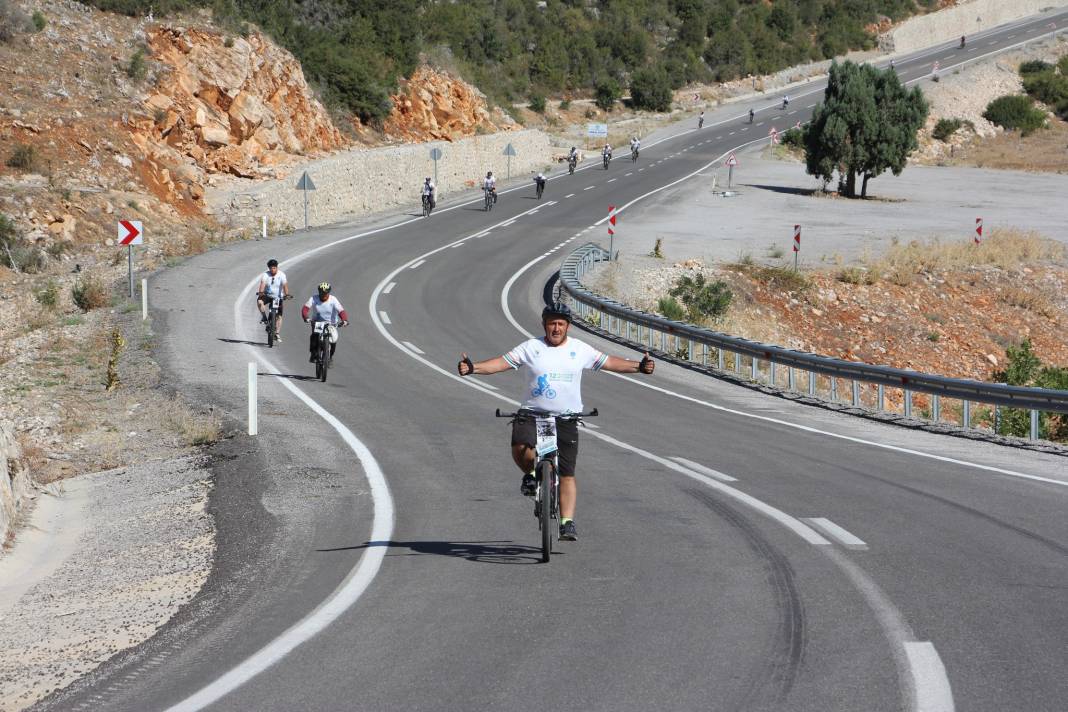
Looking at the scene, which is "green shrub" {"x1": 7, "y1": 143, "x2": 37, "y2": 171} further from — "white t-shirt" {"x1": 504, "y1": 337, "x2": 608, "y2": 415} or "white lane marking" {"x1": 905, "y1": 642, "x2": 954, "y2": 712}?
"white lane marking" {"x1": 905, "y1": 642, "x2": 954, "y2": 712}

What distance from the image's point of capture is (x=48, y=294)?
26.8 meters

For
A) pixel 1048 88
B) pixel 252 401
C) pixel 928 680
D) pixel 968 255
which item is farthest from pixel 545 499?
pixel 1048 88

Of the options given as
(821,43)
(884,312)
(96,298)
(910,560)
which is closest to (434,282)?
(96,298)

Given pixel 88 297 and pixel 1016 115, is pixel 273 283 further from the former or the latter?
pixel 1016 115

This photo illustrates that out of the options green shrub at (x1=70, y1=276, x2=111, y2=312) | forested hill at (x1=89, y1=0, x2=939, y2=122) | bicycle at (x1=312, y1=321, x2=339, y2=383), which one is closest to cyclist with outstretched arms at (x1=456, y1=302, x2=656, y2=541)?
bicycle at (x1=312, y1=321, x2=339, y2=383)

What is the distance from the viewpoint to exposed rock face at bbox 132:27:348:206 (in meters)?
40.6

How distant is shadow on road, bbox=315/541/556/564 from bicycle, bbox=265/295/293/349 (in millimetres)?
14162

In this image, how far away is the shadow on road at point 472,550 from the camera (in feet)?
27.9

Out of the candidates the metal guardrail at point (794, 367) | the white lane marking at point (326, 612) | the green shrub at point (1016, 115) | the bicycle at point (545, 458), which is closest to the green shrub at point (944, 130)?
the green shrub at point (1016, 115)

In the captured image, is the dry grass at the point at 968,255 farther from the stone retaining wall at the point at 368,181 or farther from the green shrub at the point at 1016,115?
the green shrub at the point at 1016,115

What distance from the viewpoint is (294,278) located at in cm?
3266

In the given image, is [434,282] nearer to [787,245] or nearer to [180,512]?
[787,245]

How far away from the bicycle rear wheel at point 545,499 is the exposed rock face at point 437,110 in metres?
51.4

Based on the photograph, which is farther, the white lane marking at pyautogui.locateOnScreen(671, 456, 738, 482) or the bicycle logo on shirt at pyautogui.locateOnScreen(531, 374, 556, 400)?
the white lane marking at pyautogui.locateOnScreen(671, 456, 738, 482)
